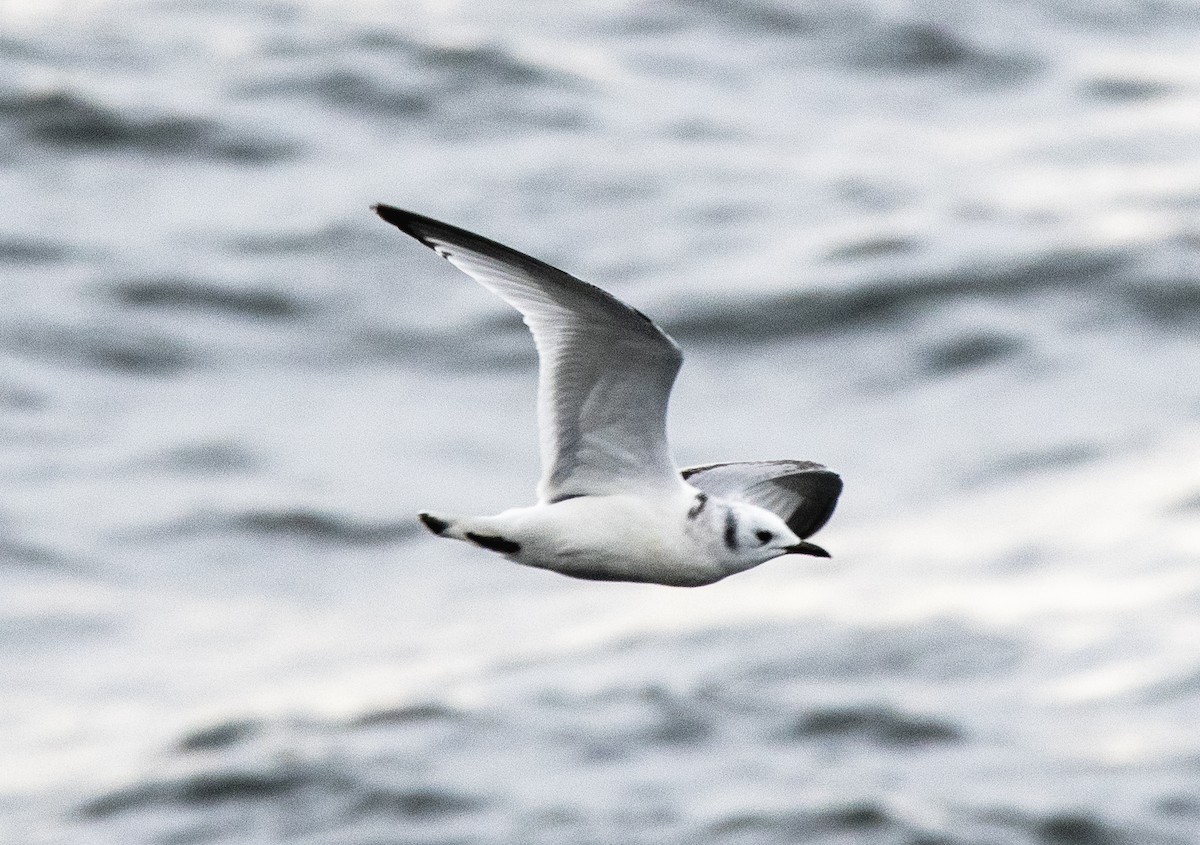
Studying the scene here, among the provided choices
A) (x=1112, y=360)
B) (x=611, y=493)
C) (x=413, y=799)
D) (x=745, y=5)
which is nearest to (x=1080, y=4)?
(x=745, y=5)

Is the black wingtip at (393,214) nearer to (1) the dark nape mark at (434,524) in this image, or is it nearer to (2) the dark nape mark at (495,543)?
(1) the dark nape mark at (434,524)

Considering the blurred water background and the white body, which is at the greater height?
the blurred water background

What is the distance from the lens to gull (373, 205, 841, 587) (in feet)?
23.3

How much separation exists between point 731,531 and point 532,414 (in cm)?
2057

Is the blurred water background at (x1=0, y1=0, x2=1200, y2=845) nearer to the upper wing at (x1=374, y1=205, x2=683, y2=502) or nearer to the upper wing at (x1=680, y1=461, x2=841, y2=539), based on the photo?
the upper wing at (x1=680, y1=461, x2=841, y2=539)

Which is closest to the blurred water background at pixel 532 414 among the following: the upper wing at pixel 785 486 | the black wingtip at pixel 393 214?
the upper wing at pixel 785 486

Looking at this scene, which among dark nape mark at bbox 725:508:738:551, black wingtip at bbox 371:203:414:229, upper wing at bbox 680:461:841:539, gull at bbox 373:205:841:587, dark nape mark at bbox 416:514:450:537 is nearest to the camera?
black wingtip at bbox 371:203:414:229

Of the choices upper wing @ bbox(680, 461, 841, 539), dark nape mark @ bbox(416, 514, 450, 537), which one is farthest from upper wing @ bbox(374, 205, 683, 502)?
upper wing @ bbox(680, 461, 841, 539)

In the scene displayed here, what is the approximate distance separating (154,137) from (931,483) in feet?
40.3

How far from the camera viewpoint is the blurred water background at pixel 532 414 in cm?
2283

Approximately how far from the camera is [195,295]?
30938 millimetres

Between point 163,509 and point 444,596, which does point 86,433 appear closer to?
point 163,509

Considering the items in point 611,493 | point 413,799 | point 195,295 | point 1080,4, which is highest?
point 1080,4

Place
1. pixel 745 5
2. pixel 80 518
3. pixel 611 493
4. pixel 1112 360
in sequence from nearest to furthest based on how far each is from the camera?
1. pixel 611 493
2. pixel 80 518
3. pixel 1112 360
4. pixel 745 5
